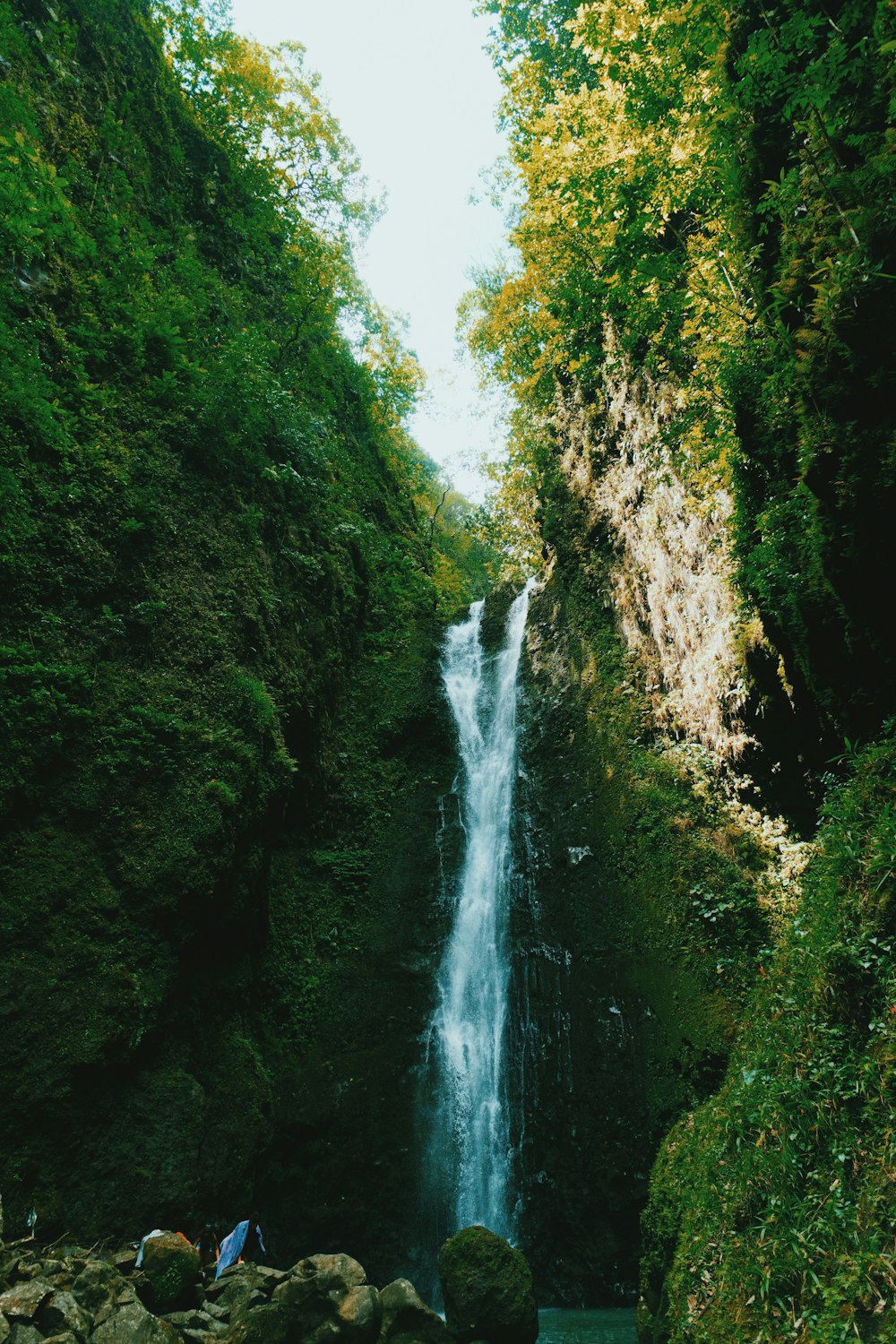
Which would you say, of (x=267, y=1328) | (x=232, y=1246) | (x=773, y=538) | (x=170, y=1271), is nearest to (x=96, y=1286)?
(x=170, y=1271)

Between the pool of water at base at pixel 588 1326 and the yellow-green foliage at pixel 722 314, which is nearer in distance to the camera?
the yellow-green foliage at pixel 722 314

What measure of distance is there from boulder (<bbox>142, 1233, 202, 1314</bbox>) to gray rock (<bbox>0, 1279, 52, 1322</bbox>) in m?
1.37

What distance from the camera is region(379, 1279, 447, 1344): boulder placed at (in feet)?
16.9

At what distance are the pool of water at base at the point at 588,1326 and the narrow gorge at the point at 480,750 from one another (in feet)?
0.66

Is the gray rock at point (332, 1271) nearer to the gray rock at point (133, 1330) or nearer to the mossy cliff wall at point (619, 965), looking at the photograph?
the gray rock at point (133, 1330)

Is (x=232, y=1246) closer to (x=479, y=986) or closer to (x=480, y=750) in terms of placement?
(x=479, y=986)

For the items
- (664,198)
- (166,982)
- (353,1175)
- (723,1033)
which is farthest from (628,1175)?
(664,198)

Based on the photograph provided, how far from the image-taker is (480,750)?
14.1 metres

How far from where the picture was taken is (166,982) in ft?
20.5

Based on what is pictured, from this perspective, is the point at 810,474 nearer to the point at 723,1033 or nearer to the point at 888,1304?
the point at 888,1304

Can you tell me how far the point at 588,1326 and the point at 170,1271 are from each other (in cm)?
454

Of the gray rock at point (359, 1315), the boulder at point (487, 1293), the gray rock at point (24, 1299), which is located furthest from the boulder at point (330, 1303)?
the gray rock at point (24, 1299)

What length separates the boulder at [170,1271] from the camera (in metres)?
4.80

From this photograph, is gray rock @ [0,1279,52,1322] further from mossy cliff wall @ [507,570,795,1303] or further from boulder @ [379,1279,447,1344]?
mossy cliff wall @ [507,570,795,1303]
